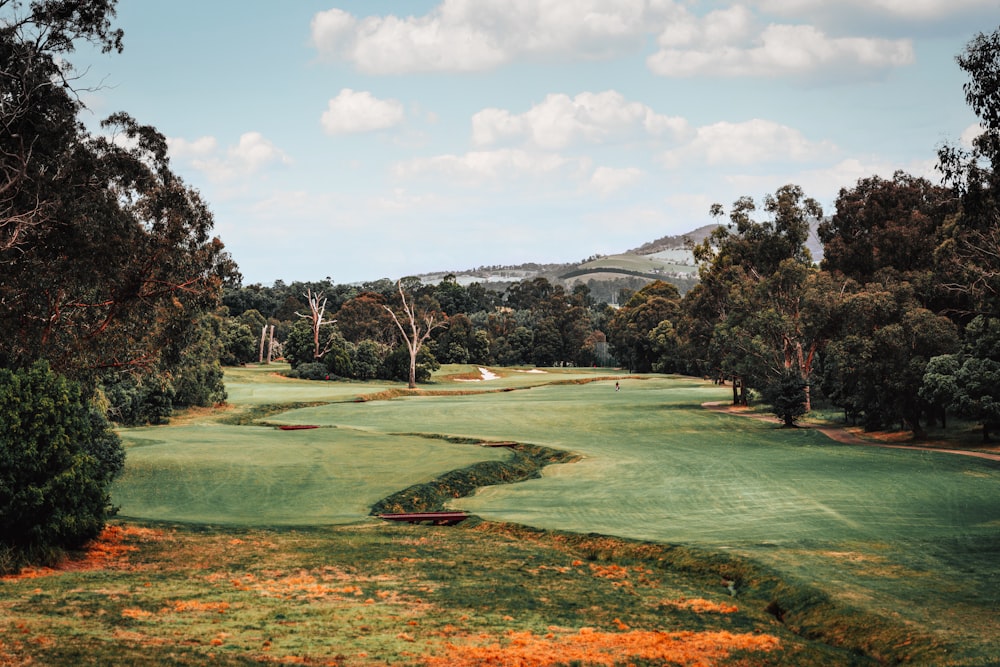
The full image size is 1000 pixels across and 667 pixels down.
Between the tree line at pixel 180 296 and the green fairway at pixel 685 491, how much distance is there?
3664 mm

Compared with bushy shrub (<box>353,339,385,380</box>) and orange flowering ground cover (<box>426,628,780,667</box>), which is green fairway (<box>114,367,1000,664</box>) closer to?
orange flowering ground cover (<box>426,628,780,667</box>)

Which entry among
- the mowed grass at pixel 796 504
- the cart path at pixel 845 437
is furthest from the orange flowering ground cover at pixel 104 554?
the cart path at pixel 845 437

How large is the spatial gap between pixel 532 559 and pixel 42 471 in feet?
32.8

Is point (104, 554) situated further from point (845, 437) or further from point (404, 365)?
point (404, 365)

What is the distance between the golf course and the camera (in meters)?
12.7

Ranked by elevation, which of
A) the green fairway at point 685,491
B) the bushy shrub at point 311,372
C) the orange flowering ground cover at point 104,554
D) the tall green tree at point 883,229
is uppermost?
the tall green tree at point 883,229

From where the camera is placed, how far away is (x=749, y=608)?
16.0 m

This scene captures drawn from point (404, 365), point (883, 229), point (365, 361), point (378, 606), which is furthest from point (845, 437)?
point (365, 361)

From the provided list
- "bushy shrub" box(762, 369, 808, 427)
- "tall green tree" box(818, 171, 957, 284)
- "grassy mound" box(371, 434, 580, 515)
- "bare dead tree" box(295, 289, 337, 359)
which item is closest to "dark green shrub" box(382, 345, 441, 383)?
"bare dead tree" box(295, 289, 337, 359)

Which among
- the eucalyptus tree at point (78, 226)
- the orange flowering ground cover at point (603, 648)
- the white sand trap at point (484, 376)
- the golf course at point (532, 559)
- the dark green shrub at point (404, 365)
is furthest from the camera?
the white sand trap at point (484, 376)

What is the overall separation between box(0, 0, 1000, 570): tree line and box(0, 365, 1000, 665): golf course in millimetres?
2827

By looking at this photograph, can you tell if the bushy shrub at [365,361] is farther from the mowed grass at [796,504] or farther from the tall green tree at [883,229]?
the tall green tree at [883,229]

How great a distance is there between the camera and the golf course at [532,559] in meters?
12.7

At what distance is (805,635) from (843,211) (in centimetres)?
→ 5024
